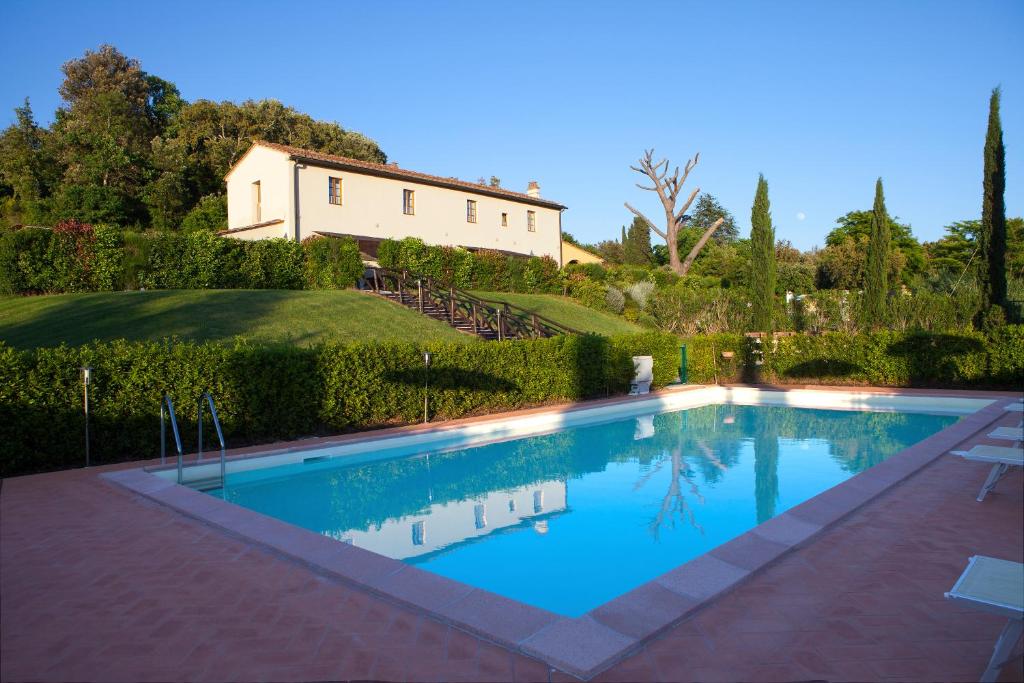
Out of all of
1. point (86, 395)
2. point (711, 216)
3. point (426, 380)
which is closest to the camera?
point (86, 395)

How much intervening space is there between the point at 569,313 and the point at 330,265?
9596 millimetres

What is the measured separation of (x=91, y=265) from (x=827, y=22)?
63.7ft

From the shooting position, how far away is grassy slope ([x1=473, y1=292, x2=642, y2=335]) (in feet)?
82.1

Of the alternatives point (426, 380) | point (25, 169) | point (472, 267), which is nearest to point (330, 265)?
point (472, 267)

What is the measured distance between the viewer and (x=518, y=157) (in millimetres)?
35281

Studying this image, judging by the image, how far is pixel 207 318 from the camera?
1507 centimetres

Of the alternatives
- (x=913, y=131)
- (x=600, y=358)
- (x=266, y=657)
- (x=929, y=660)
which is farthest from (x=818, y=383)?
(x=266, y=657)

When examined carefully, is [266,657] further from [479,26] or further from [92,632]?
[479,26]

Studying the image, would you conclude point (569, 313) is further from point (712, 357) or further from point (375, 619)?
point (375, 619)

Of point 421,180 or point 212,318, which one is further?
point 421,180

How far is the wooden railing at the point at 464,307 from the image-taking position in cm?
2003

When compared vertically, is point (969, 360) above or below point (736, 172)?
below

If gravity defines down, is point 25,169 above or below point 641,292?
above

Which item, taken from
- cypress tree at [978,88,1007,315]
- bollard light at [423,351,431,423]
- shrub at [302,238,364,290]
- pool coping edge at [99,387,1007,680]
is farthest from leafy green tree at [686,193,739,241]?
pool coping edge at [99,387,1007,680]
